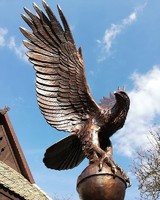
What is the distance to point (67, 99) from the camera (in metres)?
4.73

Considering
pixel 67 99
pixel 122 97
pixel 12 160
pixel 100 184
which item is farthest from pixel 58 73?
pixel 12 160

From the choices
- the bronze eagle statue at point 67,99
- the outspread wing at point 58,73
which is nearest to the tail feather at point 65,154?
the bronze eagle statue at point 67,99

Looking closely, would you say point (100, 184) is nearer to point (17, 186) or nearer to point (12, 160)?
point (17, 186)

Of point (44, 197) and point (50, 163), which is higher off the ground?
point (44, 197)

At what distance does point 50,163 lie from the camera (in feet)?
15.4

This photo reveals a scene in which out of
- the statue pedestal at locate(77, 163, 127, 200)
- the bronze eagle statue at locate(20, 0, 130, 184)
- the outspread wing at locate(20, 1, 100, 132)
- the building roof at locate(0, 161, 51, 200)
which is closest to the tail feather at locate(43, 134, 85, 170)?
the bronze eagle statue at locate(20, 0, 130, 184)

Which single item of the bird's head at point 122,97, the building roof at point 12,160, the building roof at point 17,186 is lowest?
the bird's head at point 122,97

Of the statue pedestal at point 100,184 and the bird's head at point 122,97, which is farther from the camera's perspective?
the bird's head at point 122,97

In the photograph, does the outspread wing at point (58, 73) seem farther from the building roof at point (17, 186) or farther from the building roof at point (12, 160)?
the building roof at point (12, 160)

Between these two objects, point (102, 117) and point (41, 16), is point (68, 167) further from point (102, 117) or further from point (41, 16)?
point (41, 16)

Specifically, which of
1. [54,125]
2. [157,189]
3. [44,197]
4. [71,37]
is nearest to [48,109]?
[54,125]

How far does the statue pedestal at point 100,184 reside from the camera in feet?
12.9

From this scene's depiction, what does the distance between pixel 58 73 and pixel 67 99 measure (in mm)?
324

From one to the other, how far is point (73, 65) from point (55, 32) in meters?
0.43
